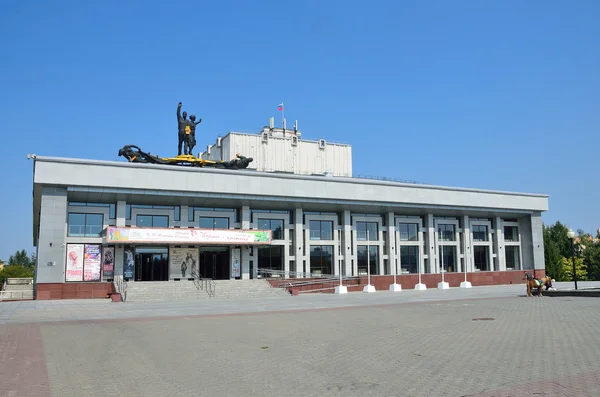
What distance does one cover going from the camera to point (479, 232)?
57375mm

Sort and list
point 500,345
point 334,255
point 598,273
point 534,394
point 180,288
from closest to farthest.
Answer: point 534,394 < point 500,345 < point 180,288 < point 334,255 < point 598,273

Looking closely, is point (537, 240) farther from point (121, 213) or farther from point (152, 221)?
point (121, 213)

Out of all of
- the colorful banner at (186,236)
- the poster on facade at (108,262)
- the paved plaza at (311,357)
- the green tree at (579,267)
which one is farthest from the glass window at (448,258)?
the green tree at (579,267)

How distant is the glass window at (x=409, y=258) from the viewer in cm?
5259

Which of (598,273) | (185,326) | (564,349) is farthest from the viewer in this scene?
(598,273)

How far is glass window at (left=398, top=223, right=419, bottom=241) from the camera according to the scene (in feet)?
173

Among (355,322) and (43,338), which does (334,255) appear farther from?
(43,338)

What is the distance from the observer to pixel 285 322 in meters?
18.3

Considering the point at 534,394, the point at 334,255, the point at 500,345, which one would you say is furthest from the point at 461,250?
the point at 534,394

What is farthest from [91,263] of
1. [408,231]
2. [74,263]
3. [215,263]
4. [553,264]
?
[553,264]

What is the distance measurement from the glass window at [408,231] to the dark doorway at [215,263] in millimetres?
18651

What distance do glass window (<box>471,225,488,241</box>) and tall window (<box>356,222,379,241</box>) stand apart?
12.7 metres

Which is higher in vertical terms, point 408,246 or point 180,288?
point 408,246

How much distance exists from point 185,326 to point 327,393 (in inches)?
415
